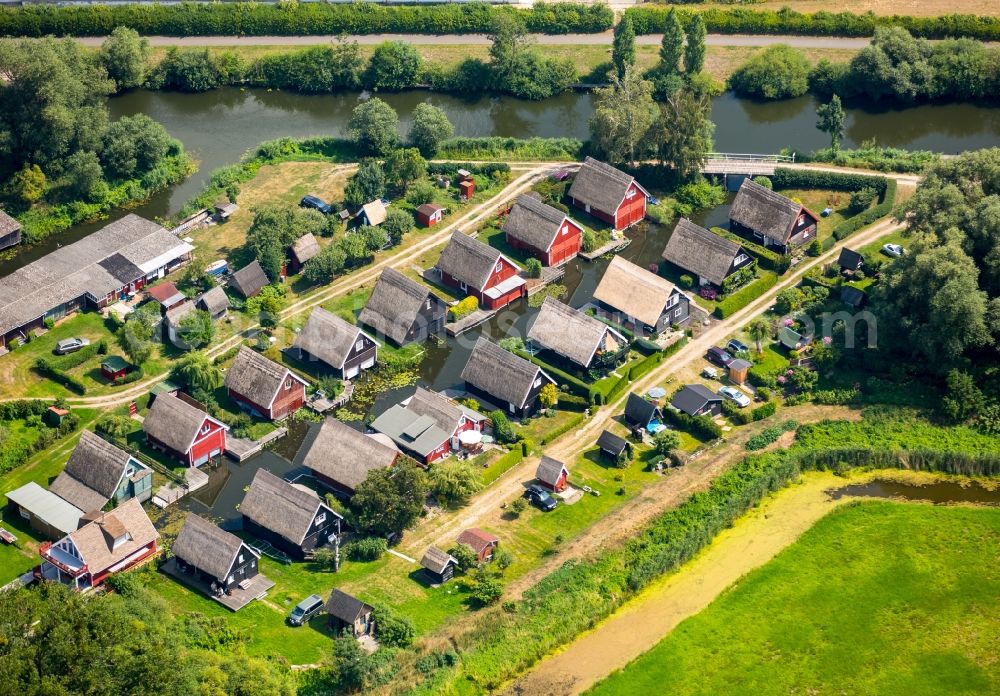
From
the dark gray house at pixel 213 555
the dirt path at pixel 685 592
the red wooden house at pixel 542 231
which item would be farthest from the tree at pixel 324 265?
the dirt path at pixel 685 592

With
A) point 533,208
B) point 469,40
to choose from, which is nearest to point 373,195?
point 533,208

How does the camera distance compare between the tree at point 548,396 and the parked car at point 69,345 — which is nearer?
the tree at point 548,396

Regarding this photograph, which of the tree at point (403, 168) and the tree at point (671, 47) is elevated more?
the tree at point (671, 47)

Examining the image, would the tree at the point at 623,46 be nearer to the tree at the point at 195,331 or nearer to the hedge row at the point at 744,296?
the hedge row at the point at 744,296

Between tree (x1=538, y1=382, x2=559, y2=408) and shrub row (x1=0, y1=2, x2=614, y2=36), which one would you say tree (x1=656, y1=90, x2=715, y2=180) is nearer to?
shrub row (x1=0, y1=2, x2=614, y2=36)

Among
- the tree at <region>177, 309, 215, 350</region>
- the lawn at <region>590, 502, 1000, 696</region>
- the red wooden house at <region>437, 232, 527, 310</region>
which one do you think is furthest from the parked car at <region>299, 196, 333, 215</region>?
the lawn at <region>590, 502, 1000, 696</region>

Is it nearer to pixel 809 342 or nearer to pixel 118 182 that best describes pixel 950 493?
pixel 809 342

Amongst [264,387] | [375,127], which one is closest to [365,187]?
[375,127]
